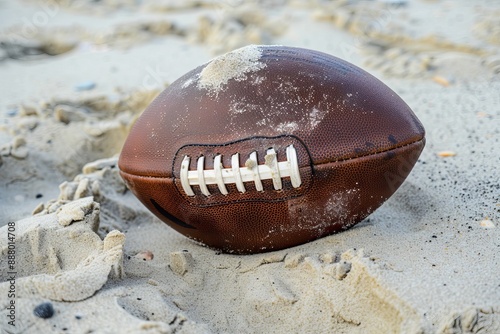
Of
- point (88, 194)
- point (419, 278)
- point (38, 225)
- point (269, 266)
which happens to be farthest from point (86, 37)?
point (419, 278)

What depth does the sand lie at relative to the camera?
6.32ft

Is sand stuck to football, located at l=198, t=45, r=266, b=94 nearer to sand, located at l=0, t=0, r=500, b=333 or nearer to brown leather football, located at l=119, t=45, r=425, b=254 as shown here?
brown leather football, located at l=119, t=45, r=425, b=254

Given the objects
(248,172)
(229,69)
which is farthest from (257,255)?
(229,69)

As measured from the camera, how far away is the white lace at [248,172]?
2.10m

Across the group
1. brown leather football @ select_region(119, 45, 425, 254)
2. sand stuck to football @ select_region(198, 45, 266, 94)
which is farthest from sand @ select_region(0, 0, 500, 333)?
sand stuck to football @ select_region(198, 45, 266, 94)

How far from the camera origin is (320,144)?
7.03 feet

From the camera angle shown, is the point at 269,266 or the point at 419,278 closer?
the point at 419,278

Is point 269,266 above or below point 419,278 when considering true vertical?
below

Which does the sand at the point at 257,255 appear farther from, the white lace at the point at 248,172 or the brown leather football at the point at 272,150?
the white lace at the point at 248,172

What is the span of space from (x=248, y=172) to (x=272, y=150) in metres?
0.12

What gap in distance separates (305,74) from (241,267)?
2.71 ft

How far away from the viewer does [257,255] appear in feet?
7.86

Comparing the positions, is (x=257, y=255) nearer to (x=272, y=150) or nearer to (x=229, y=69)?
(x=272, y=150)

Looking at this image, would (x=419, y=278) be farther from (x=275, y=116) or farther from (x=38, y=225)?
(x=38, y=225)
